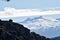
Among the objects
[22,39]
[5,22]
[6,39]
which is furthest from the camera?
[5,22]

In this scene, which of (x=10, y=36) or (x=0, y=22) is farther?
(x=0, y=22)

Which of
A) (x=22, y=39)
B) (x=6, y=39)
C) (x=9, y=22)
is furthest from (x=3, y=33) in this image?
(x=9, y=22)

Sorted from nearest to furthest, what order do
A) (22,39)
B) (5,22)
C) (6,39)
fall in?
(6,39), (22,39), (5,22)

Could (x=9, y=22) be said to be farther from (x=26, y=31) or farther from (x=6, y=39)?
(x=6, y=39)

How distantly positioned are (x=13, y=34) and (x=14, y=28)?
12.3 m

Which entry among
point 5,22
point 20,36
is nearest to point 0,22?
point 5,22

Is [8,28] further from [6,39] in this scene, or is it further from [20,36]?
[6,39]

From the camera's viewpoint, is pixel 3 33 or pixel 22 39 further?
pixel 22 39

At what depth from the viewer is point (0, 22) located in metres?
165

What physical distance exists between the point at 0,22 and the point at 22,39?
16.7 metres

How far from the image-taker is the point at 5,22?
551ft

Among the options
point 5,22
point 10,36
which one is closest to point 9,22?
point 5,22

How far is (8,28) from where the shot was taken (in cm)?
16075

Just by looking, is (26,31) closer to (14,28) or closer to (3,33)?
(14,28)
